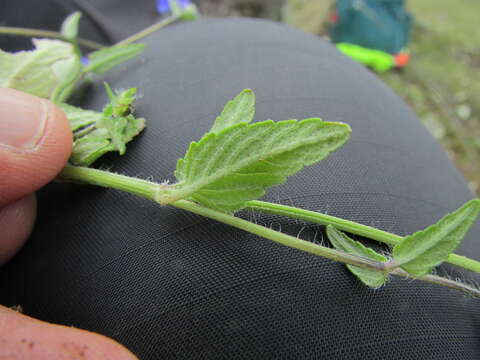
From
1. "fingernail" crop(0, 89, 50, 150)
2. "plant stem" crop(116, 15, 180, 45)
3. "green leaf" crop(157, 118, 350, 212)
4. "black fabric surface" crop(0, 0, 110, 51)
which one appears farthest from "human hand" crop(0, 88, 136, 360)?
"black fabric surface" crop(0, 0, 110, 51)

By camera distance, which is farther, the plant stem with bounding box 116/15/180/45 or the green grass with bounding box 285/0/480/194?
the green grass with bounding box 285/0/480/194

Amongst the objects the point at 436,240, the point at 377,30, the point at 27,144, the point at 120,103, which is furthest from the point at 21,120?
the point at 377,30

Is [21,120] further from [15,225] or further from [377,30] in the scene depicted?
[377,30]

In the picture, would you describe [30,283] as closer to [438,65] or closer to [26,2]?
[26,2]

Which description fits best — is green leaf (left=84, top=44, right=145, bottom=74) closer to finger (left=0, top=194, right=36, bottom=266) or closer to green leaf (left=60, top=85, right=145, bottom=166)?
green leaf (left=60, top=85, right=145, bottom=166)

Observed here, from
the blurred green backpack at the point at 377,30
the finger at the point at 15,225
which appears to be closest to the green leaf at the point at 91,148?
the finger at the point at 15,225

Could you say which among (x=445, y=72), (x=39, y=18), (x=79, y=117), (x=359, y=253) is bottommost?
(x=445, y=72)
